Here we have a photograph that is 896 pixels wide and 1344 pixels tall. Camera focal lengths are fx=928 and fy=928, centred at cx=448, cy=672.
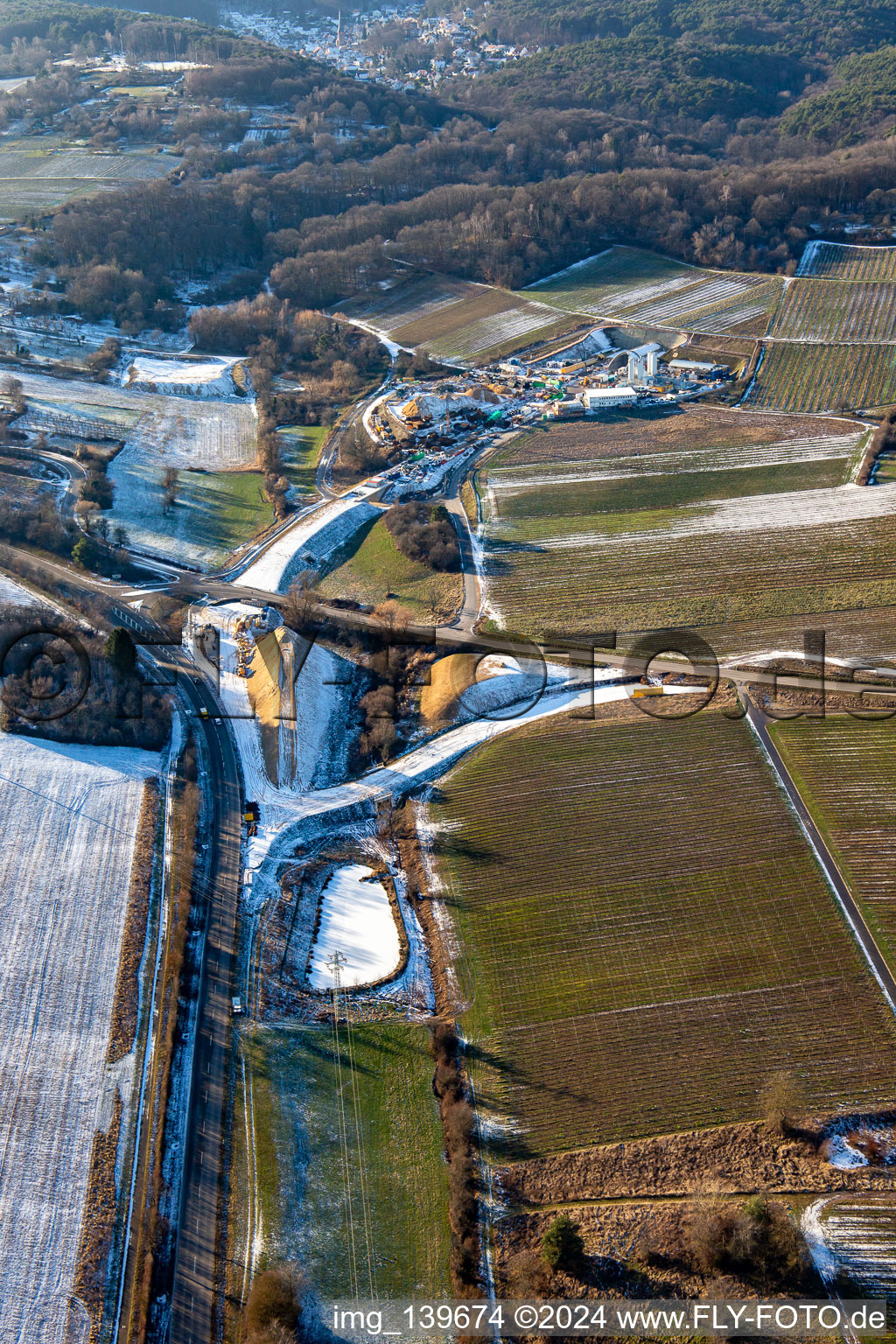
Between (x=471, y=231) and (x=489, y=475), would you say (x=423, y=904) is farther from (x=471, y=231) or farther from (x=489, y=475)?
(x=471, y=231)

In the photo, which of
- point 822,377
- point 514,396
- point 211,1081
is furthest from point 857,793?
point 514,396

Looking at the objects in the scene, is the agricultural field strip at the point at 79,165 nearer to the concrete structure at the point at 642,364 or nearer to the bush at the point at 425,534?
the concrete structure at the point at 642,364

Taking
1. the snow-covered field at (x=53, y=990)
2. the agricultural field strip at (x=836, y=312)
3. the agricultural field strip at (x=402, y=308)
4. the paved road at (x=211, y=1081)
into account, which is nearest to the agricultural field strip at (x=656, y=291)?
the agricultural field strip at (x=836, y=312)

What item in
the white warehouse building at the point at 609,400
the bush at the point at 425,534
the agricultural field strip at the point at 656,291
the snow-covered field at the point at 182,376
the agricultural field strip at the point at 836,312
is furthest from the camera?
the agricultural field strip at the point at 656,291

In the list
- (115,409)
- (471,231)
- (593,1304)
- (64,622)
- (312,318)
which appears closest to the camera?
Result: (593,1304)

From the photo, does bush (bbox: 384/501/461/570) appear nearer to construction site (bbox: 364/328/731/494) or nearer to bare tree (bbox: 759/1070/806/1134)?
construction site (bbox: 364/328/731/494)

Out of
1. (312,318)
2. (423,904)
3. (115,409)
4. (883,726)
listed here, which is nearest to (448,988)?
(423,904)

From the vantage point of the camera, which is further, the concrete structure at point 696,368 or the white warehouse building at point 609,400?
the concrete structure at point 696,368
